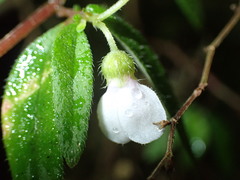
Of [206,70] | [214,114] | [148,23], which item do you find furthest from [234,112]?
[206,70]

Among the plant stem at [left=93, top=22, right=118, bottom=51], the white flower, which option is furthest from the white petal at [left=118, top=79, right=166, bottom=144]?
the plant stem at [left=93, top=22, right=118, bottom=51]

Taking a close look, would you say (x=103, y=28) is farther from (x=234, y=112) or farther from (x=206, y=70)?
(x=234, y=112)

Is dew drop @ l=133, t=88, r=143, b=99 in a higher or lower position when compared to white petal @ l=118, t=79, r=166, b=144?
higher

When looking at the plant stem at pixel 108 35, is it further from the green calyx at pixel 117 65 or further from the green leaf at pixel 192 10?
the green leaf at pixel 192 10

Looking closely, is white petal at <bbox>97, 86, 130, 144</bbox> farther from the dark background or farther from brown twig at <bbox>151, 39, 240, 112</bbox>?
brown twig at <bbox>151, 39, 240, 112</bbox>

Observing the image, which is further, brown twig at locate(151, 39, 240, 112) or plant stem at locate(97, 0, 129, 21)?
brown twig at locate(151, 39, 240, 112)

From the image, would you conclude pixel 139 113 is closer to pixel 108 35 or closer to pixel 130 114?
pixel 130 114
